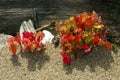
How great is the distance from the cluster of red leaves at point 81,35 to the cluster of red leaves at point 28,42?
Answer: 1.29 ft

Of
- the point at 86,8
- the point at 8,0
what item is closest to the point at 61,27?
the point at 86,8

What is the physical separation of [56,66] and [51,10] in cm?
238

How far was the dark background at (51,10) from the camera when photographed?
8.08 metres

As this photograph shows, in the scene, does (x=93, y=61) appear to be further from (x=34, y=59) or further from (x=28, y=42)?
(x=28, y=42)

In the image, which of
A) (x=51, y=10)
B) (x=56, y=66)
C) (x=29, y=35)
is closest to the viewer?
(x=56, y=66)

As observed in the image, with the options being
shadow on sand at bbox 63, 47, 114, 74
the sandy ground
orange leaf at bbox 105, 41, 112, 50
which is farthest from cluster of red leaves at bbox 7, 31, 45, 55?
orange leaf at bbox 105, 41, 112, 50

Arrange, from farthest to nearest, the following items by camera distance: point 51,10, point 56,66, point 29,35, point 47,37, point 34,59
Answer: point 51,10
point 47,37
point 29,35
point 34,59
point 56,66

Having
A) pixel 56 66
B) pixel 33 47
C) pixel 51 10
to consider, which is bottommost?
pixel 56 66

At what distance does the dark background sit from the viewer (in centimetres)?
808

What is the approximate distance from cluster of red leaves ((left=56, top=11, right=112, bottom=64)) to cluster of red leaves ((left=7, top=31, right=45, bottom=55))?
0.39 meters

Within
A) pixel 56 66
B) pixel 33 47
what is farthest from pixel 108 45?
pixel 33 47

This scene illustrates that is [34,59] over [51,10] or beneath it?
beneath

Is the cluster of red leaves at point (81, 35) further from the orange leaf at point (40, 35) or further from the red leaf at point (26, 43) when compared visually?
the red leaf at point (26, 43)

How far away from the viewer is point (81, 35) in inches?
265
